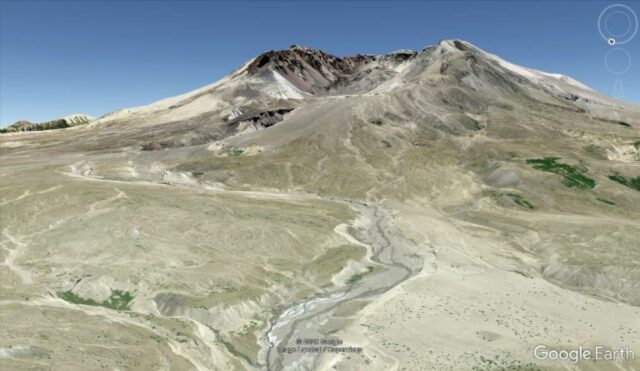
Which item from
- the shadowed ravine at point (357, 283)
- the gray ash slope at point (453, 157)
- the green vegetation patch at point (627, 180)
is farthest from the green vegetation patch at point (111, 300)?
the green vegetation patch at point (627, 180)

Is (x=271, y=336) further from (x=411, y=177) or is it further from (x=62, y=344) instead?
(x=411, y=177)

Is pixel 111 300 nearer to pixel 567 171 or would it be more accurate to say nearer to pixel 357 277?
pixel 357 277

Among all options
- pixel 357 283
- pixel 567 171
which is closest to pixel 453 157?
pixel 567 171

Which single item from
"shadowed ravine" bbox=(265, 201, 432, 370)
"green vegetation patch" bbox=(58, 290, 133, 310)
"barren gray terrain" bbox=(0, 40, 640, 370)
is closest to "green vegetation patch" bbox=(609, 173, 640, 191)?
"barren gray terrain" bbox=(0, 40, 640, 370)

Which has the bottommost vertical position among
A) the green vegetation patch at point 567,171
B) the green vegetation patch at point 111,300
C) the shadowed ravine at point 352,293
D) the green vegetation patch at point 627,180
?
the shadowed ravine at point 352,293

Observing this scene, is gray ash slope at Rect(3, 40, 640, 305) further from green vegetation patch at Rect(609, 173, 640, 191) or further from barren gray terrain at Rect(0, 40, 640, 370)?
green vegetation patch at Rect(609, 173, 640, 191)

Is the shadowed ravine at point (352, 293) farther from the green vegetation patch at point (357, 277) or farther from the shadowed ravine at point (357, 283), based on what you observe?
the green vegetation patch at point (357, 277)
